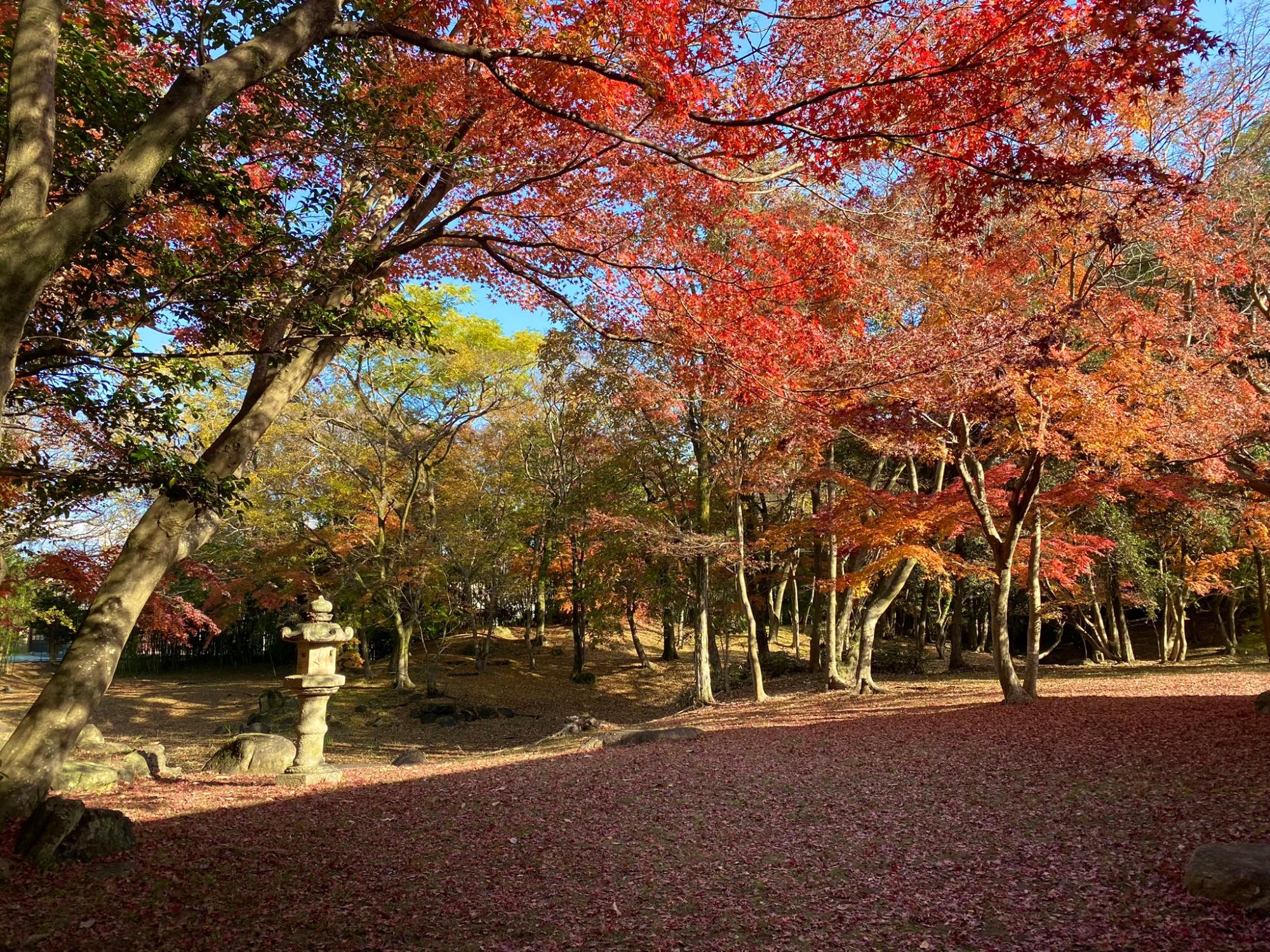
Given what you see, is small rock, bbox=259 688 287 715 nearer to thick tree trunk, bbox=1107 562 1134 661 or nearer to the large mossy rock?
the large mossy rock

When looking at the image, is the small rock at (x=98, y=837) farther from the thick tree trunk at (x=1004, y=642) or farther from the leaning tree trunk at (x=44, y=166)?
the thick tree trunk at (x=1004, y=642)

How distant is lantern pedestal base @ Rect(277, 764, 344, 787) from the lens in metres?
7.69

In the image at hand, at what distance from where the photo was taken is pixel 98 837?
436 cm

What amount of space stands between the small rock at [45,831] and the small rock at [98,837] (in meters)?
0.05

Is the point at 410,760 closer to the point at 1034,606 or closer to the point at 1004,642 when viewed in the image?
the point at 1004,642

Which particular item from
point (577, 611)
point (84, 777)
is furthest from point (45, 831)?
point (577, 611)

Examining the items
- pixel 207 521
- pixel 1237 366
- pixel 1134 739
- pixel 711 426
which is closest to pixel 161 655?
pixel 711 426

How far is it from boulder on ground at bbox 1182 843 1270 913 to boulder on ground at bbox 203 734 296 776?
8.82 m

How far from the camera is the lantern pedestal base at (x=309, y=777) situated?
7.69 meters

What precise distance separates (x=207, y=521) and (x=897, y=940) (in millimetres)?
4761

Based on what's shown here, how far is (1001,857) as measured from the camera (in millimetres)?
4211

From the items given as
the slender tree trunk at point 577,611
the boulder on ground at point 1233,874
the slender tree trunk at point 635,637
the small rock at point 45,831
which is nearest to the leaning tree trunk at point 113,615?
the small rock at point 45,831

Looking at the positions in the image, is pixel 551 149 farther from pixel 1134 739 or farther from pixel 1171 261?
pixel 1171 261

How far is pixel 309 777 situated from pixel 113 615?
4129 mm
